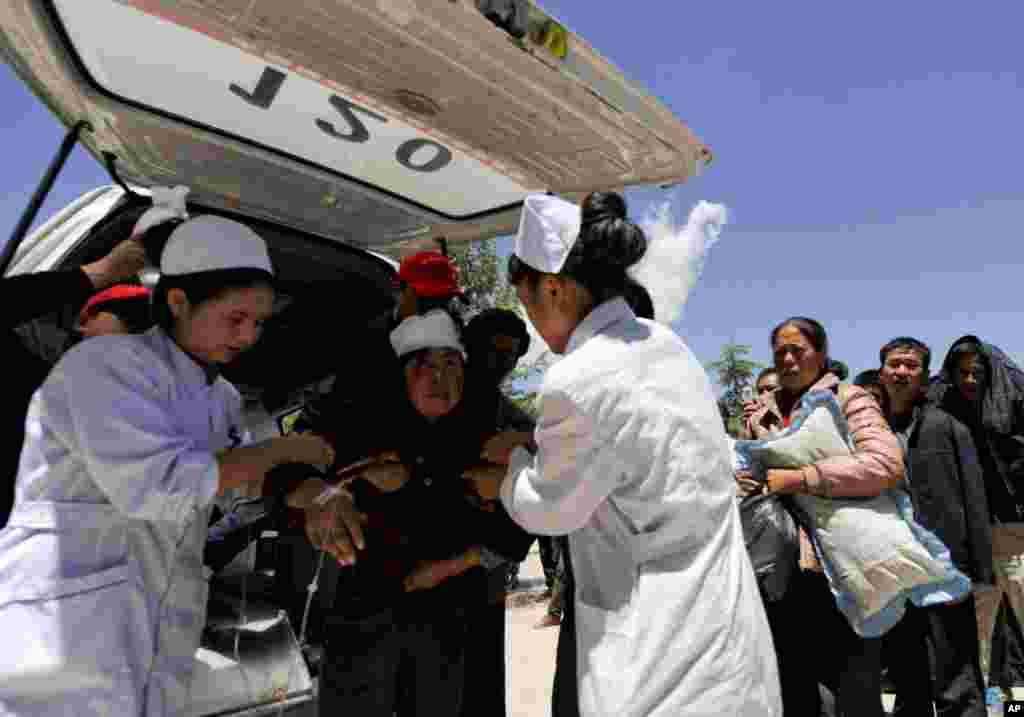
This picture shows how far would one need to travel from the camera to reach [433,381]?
248cm

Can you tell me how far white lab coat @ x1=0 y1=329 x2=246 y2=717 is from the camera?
137 centimetres

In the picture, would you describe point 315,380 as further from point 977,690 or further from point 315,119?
point 977,690

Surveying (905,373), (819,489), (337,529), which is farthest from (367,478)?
(905,373)

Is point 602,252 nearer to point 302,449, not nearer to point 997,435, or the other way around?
point 302,449

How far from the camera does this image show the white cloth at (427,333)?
Result: 2.46 metres

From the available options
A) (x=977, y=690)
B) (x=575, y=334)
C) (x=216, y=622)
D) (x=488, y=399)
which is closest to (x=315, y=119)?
(x=575, y=334)

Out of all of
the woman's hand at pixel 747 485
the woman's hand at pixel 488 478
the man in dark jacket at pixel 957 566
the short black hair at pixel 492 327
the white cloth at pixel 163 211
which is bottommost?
the man in dark jacket at pixel 957 566

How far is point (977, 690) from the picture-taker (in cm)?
346

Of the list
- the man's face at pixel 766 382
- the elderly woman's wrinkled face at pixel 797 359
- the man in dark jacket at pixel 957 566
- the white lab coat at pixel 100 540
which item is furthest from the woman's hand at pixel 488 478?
the man's face at pixel 766 382

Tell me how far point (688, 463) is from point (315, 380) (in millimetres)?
2045

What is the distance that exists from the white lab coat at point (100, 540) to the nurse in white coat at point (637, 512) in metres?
0.75

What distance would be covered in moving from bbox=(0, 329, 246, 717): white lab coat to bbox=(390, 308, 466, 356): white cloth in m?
0.99

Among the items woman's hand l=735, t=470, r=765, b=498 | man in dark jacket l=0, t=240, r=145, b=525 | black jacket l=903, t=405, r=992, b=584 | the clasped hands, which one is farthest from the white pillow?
man in dark jacket l=0, t=240, r=145, b=525

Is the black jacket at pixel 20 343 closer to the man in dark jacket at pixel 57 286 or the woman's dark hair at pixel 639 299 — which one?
the man in dark jacket at pixel 57 286
